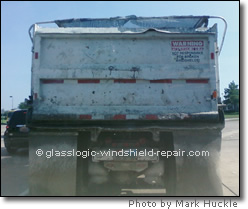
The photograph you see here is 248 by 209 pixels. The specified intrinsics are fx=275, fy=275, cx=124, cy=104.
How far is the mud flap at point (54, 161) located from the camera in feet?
14.6

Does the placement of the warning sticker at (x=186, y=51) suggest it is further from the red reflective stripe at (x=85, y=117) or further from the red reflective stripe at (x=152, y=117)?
the red reflective stripe at (x=85, y=117)

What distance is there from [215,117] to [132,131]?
1356mm

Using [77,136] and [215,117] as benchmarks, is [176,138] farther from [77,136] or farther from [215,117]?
[77,136]

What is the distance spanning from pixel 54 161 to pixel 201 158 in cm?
239

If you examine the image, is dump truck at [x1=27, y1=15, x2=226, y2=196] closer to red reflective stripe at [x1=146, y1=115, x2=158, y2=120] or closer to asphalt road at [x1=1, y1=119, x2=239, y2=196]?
red reflective stripe at [x1=146, y1=115, x2=158, y2=120]

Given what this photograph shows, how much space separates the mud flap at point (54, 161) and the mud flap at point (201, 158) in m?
1.72

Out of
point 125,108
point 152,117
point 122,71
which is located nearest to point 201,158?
point 152,117

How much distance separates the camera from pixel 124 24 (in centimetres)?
517

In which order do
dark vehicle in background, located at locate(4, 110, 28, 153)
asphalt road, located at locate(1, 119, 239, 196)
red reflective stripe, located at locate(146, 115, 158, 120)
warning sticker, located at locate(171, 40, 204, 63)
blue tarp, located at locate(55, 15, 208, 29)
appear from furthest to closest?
dark vehicle in background, located at locate(4, 110, 28, 153), asphalt road, located at locate(1, 119, 239, 196), blue tarp, located at locate(55, 15, 208, 29), warning sticker, located at locate(171, 40, 204, 63), red reflective stripe, located at locate(146, 115, 158, 120)

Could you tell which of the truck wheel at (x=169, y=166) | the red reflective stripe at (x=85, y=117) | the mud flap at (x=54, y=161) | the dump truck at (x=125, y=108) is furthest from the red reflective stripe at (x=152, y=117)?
the mud flap at (x=54, y=161)

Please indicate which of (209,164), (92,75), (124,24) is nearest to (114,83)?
(92,75)

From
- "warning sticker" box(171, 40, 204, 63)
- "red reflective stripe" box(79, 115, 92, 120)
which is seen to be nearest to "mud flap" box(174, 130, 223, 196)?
"warning sticker" box(171, 40, 204, 63)

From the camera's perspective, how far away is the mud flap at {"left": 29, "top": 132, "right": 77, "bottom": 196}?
176 inches

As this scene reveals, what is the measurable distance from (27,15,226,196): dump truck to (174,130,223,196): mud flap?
2 cm
